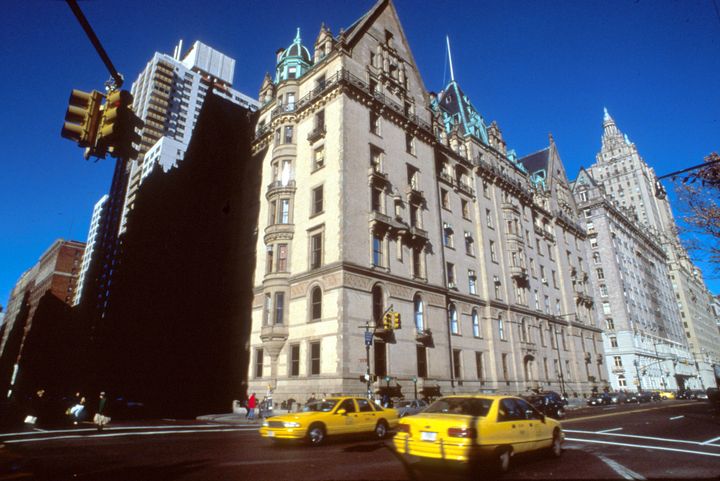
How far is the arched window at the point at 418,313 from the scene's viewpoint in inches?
1277

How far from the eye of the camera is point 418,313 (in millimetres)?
32812

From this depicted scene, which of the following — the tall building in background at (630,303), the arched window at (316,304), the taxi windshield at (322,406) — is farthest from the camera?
the tall building in background at (630,303)

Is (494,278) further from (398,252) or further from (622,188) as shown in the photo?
(622,188)

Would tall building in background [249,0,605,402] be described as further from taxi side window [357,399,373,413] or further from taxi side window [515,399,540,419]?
taxi side window [515,399,540,419]

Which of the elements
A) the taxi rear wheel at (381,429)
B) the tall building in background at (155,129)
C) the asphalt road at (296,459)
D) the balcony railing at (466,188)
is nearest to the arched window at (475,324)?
the balcony railing at (466,188)

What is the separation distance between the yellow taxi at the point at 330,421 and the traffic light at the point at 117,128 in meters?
9.51

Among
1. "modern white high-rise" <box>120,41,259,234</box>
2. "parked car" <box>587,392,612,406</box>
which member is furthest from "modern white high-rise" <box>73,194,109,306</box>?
"parked car" <box>587,392,612,406</box>

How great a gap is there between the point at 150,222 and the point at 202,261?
2483cm

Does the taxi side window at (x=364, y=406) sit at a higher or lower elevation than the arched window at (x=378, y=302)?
lower

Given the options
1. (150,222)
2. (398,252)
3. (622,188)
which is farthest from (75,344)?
(622,188)

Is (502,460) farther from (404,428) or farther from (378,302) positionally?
(378,302)

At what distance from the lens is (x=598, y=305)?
3017 inches

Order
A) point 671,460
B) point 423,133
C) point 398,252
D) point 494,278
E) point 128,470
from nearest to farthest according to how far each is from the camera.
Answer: point 128,470 → point 671,460 → point 398,252 → point 423,133 → point 494,278

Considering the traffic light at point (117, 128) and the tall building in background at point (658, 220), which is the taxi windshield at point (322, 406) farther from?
the tall building in background at point (658, 220)
